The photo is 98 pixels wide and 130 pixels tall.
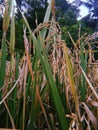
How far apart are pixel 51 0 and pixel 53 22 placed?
0.05 metres

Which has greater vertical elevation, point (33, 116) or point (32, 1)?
point (32, 1)

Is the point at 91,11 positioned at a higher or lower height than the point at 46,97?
higher

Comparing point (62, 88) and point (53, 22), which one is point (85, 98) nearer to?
point (62, 88)

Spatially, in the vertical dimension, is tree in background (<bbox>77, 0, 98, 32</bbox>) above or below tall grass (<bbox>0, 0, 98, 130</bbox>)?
above

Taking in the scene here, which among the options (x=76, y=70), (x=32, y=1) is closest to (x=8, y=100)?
(x=76, y=70)

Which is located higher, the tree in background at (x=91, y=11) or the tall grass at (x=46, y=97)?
the tree in background at (x=91, y=11)

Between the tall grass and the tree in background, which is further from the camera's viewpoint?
the tree in background

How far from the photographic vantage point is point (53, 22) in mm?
655

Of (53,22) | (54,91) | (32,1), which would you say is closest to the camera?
(54,91)

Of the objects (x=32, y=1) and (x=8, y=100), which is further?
(x=32, y=1)

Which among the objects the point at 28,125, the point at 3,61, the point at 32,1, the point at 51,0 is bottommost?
the point at 28,125

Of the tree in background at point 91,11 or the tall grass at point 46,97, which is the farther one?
the tree in background at point 91,11

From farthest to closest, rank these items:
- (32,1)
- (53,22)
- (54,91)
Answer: (32,1) < (53,22) < (54,91)

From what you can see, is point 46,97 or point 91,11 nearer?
point 46,97
